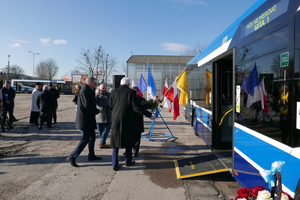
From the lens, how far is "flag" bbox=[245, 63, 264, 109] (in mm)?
3172

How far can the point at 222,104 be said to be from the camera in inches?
223

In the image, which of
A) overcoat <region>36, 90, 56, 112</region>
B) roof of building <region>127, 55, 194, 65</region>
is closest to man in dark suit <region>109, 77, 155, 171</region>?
overcoat <region>36, 90, 56, 112</region>

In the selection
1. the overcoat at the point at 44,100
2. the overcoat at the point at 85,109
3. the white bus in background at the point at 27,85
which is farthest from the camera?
the white bus in background at the point at 27,85

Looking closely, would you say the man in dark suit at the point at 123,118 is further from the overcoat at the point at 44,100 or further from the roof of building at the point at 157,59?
the roof of building at the point at 157,59

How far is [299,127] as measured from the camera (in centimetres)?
231

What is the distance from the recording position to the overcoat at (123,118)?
459cm

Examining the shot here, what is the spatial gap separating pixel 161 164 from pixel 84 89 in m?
2.40

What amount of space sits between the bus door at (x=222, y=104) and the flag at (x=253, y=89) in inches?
76.9

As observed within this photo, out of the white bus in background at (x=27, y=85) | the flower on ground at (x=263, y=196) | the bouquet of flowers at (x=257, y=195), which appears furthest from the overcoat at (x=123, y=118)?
the white bus in background at (x=27, y=85)

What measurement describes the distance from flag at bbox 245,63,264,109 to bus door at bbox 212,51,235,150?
6.41ft

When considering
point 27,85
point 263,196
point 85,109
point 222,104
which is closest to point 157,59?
point 222,104

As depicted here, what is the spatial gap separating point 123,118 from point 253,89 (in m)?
2.44

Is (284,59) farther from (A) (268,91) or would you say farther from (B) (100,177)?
(B) (100,177)

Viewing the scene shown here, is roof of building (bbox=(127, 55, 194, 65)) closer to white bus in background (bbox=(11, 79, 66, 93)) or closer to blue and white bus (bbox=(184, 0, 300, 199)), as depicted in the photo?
white bus in background (bbox=(11, 79, 66, 93))
